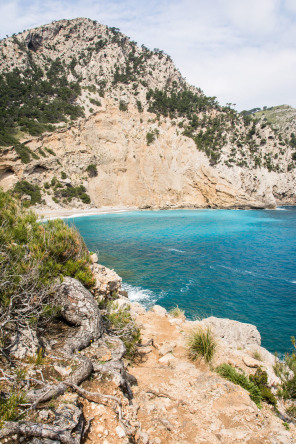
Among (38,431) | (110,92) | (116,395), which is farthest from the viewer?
(110,92)

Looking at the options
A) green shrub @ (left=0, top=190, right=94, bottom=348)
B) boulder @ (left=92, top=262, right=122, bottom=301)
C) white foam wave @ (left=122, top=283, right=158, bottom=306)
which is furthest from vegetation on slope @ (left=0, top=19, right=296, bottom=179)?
green shrub @ (left=0, top=190, right=94, bottom=348)

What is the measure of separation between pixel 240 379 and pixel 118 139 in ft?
198

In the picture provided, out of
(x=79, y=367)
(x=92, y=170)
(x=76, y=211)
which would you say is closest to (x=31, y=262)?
(x=79, y=367)

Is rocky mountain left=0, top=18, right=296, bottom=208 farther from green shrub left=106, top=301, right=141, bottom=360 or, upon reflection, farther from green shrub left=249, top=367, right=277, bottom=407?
green shrub left=249, top=367, right=277, bottom=407

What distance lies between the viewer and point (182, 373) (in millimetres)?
5320

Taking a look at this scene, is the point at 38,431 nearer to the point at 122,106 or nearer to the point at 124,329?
the point at 124,329

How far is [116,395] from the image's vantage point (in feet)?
11.4

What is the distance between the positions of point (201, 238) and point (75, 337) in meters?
24.9

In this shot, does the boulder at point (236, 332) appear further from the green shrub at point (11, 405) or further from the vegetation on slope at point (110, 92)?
the vegetation on slope at point (110, 92)

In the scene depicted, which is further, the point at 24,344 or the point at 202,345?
the point at 202,345

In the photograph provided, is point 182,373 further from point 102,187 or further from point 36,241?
point 102,187

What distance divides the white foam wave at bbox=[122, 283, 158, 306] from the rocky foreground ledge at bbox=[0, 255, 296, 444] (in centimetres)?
697

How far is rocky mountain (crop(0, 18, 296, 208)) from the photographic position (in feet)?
163

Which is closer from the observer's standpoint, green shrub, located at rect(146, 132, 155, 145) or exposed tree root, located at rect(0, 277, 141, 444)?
exposed tree root, located at rect(0, 277, 141, 444)
